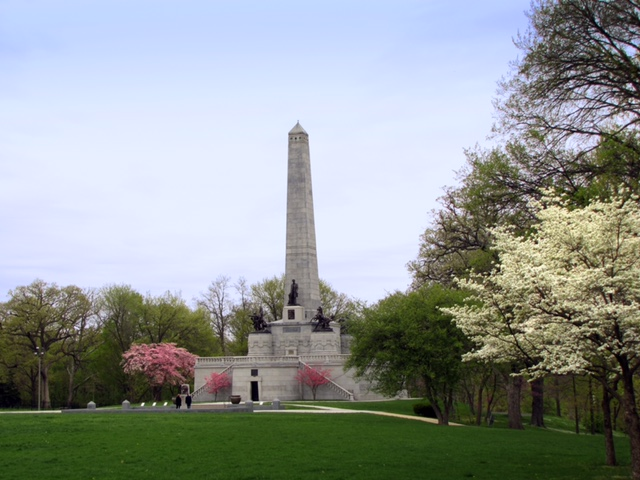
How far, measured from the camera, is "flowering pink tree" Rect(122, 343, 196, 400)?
67.3 m

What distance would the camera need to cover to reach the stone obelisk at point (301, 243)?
216ft

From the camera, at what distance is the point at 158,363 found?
68000 millimetres

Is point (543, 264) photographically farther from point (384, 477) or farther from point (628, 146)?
point (384, 477)

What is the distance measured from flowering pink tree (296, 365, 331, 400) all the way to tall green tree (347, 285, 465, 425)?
19955mm

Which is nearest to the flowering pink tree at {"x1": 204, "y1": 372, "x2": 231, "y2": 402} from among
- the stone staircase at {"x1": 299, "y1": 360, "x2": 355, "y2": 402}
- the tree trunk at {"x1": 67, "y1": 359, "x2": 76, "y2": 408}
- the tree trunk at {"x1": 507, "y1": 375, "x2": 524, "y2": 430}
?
the stone staircase at {"x1": 299, "y1": 360, "x2": 355, "y2": 402}

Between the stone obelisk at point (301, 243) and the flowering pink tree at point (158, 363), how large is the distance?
484 inches

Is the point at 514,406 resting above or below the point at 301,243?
below

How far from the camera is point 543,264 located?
17.3 metres

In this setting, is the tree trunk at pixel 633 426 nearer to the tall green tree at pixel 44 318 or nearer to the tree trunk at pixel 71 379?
the tall green tree at pixel 44 318

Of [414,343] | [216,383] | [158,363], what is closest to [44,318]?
[158,363]

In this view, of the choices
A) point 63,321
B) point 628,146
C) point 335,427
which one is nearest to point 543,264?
point 628,146

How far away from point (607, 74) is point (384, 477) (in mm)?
12285

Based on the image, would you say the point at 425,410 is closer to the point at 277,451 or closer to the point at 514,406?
the point at 514,406

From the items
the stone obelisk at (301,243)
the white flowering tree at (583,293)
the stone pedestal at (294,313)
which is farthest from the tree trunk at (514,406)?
the stone obelisk at (301,243)
